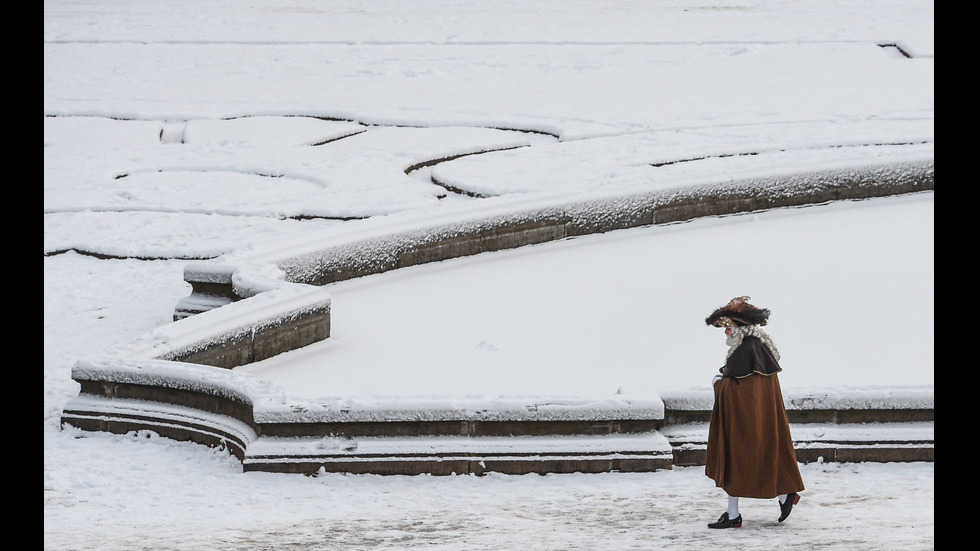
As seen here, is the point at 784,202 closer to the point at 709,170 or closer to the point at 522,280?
the point at 709,170

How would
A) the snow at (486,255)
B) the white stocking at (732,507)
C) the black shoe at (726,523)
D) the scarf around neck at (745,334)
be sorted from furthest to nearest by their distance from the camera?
the snow at (486,255)
the scarf around neck at (745,334)
the white stocking at (732,507)
the black shoe at (726,523)

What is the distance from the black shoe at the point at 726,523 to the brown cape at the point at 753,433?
0.11 m

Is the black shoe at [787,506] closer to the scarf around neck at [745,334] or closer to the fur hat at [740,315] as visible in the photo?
the scarf around neck at [745,334]

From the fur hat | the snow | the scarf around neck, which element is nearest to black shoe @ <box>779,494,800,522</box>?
the snow

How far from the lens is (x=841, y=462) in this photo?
20.4ft

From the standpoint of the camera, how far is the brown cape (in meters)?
5.20

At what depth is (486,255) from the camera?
1020 centimetres

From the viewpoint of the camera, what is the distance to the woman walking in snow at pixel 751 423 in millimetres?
5199

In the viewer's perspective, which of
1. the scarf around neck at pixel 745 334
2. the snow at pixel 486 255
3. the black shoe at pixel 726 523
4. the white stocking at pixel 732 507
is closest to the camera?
the black shoe at pixel 726 523

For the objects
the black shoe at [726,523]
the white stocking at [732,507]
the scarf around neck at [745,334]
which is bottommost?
the black shoe at [726,523]

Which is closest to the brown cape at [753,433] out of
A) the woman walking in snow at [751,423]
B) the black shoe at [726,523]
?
the woman walking in snow at [751,423]

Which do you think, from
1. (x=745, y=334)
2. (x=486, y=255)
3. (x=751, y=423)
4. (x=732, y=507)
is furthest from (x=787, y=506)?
(x=486, y=255)

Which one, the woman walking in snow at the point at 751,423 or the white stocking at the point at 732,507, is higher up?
the woman walking in snow at the point at 751,423
